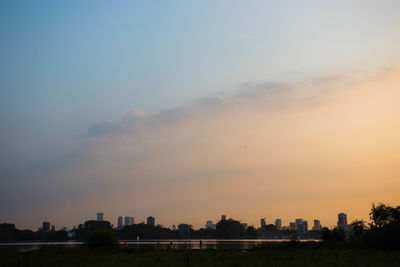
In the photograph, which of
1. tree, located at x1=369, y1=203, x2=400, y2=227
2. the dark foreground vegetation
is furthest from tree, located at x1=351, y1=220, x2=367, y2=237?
the dark foreground vegetation

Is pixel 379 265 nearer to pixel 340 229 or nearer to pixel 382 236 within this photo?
pixel 382 236

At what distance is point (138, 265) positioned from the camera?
99.4 ft

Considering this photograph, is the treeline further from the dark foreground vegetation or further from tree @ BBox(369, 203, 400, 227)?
the dark foreground vegetation

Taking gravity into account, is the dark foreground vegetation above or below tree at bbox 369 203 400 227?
below

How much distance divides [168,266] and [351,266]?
13671 mm

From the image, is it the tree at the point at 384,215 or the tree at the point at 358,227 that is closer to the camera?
the tree at the point at 384,215

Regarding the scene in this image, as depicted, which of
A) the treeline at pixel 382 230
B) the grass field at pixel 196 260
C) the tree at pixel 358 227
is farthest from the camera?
the tree at pixel 358 227

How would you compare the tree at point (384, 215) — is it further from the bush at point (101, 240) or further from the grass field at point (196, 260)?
the bush at point (101, 240)

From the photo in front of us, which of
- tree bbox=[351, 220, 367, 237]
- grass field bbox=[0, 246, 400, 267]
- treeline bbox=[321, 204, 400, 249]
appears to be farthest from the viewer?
tree bbox=[351, 220, 367, 237]

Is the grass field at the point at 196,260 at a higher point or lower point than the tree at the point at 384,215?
lower

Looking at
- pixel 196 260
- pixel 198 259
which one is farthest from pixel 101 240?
pixel 196 260

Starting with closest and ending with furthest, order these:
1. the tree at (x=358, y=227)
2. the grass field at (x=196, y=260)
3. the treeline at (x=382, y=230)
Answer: the grass field at (x=196, y=260), the treeline at (x=382, y=230), the tree at (x=358, y=227)

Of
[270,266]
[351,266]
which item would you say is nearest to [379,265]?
[351,266]

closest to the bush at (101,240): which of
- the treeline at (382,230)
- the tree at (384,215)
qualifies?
the treeline at (382,230)
